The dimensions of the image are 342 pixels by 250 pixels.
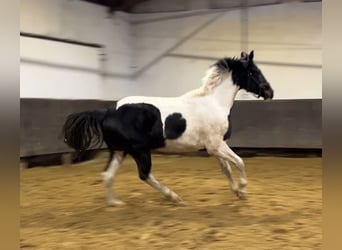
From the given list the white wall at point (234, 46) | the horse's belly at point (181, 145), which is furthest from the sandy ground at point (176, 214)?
the white wall at point (234, 46)

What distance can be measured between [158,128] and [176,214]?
69cm

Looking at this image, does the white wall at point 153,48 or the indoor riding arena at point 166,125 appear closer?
the indoor riding arena at point 166,125

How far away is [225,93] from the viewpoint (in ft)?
13.6

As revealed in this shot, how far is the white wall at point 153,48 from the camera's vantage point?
7.68 m

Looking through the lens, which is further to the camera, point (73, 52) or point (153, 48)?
point (153, 48)

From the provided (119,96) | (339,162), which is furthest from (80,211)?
(119,96)

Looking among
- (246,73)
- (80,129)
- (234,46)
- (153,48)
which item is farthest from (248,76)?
(153,48)

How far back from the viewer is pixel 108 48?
9.27m

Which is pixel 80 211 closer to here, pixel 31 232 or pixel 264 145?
pixel 31 232

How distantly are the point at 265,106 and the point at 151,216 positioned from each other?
16.4ft

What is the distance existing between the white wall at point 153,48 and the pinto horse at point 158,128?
3.74m

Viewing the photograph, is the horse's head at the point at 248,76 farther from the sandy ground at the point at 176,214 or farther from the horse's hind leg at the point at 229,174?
the sandy ground at the point at 176,214

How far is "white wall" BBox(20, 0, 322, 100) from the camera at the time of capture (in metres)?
7.68

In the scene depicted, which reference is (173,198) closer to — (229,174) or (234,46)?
(229,174)
